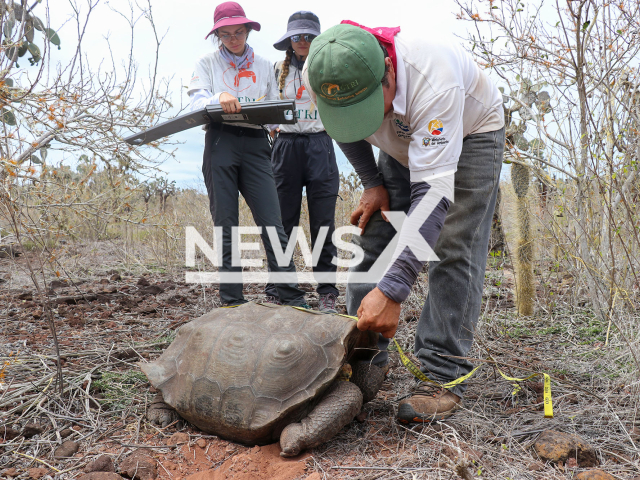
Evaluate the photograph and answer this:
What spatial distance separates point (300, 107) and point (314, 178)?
64 centimetres

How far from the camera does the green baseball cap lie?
1891mm

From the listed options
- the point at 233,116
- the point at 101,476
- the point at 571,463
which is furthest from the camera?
the point at 233,116

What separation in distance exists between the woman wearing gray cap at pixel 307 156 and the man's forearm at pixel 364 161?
146 centimetres

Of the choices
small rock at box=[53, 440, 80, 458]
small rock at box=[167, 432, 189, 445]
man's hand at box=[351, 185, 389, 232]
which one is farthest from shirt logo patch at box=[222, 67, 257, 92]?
small rock at box=[53, 440, 80, 458]

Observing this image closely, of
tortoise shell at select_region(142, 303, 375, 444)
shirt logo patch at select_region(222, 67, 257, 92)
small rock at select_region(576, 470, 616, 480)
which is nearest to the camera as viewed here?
small rock at select_region(576, 470, 616, 480)

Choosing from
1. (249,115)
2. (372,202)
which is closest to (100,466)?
(372,202)

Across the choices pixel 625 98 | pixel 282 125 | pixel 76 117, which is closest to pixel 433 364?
pixel 625 98

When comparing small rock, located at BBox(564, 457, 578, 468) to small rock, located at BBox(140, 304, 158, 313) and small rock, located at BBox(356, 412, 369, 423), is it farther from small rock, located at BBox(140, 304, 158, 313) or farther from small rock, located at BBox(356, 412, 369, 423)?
small rock, located at BBox(140, 304, 158, 313)

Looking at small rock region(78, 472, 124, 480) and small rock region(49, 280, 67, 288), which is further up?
small rock region(49, 280, 67, 288)

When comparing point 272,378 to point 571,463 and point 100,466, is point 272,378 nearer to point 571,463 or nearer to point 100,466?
point 100,466

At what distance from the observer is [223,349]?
239cm

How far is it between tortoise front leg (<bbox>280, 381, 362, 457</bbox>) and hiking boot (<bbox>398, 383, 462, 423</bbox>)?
9.9 inches

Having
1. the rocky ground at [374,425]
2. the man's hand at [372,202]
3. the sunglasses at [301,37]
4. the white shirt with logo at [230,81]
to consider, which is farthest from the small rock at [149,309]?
the sunglasses at [301,37]

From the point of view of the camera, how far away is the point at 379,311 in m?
1.99
